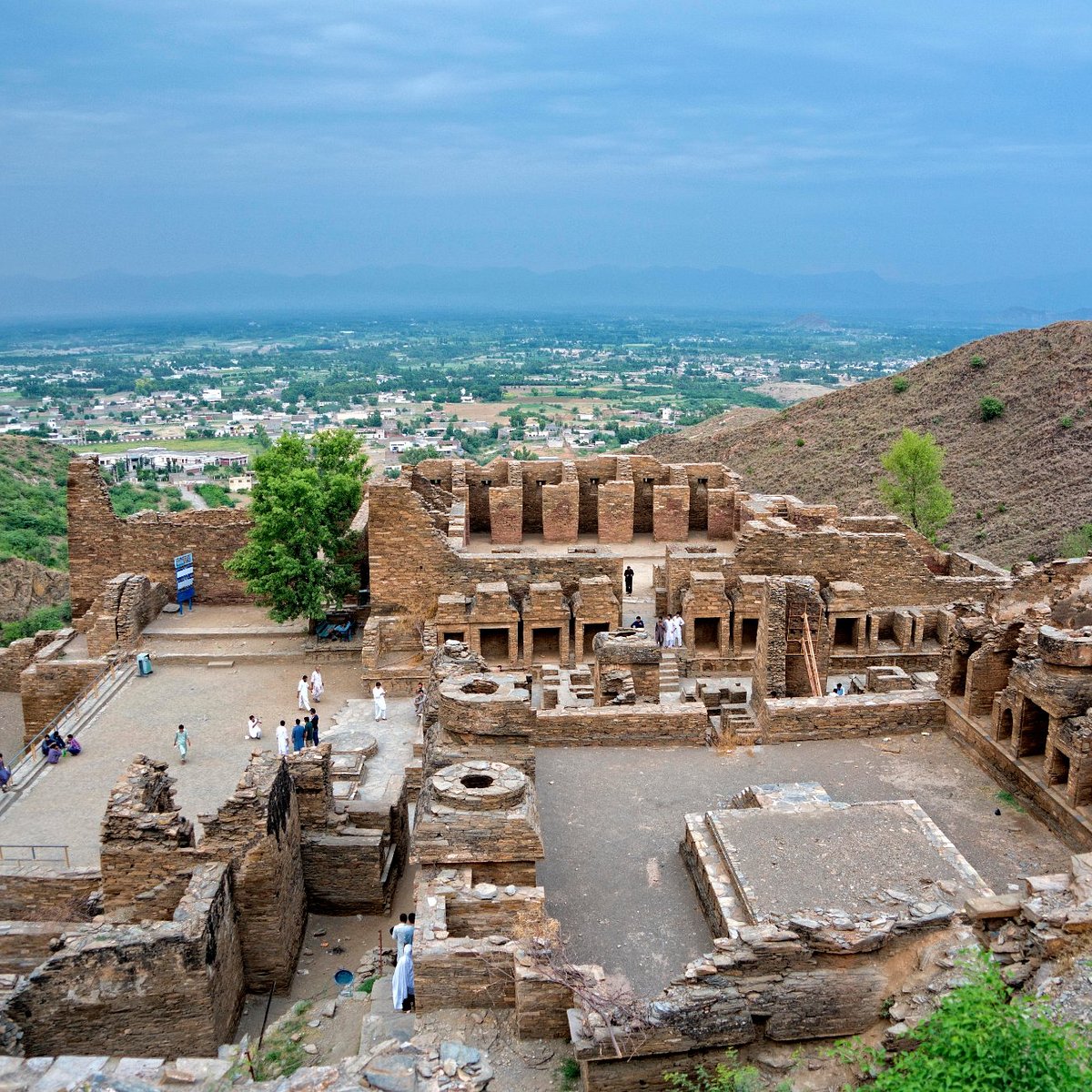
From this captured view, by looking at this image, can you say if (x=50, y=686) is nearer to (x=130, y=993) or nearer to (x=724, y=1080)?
(x=130, y=993)

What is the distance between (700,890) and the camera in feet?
38.3

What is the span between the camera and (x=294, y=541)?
1030 inches

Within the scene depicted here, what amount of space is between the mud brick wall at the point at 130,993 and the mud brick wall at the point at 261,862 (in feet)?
3.12

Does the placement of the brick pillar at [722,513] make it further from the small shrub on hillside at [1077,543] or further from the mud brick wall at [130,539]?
the mud brick wall at [130,539]

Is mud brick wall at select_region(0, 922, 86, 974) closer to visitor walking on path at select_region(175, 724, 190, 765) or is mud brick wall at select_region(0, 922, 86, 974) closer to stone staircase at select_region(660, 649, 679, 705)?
visitor walking on path at select_region(175, 724, 190, 765)

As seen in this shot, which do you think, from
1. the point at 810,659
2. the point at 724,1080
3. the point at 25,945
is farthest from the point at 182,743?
the point at 724,1080

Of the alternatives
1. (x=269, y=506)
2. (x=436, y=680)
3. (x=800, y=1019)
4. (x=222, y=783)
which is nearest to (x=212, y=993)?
(x=436, y=680)

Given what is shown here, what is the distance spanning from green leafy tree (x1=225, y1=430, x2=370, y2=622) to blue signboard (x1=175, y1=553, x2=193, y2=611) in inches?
80.3

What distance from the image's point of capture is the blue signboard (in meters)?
28.8

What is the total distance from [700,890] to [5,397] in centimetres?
19700

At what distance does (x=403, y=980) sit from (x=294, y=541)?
16967 mm

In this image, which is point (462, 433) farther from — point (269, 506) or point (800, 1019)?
point (800, 1019)

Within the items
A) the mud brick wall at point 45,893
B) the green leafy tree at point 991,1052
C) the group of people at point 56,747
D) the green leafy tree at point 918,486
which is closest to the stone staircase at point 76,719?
the group of people at point 56,747

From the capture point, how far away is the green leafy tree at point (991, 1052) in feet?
22.0
